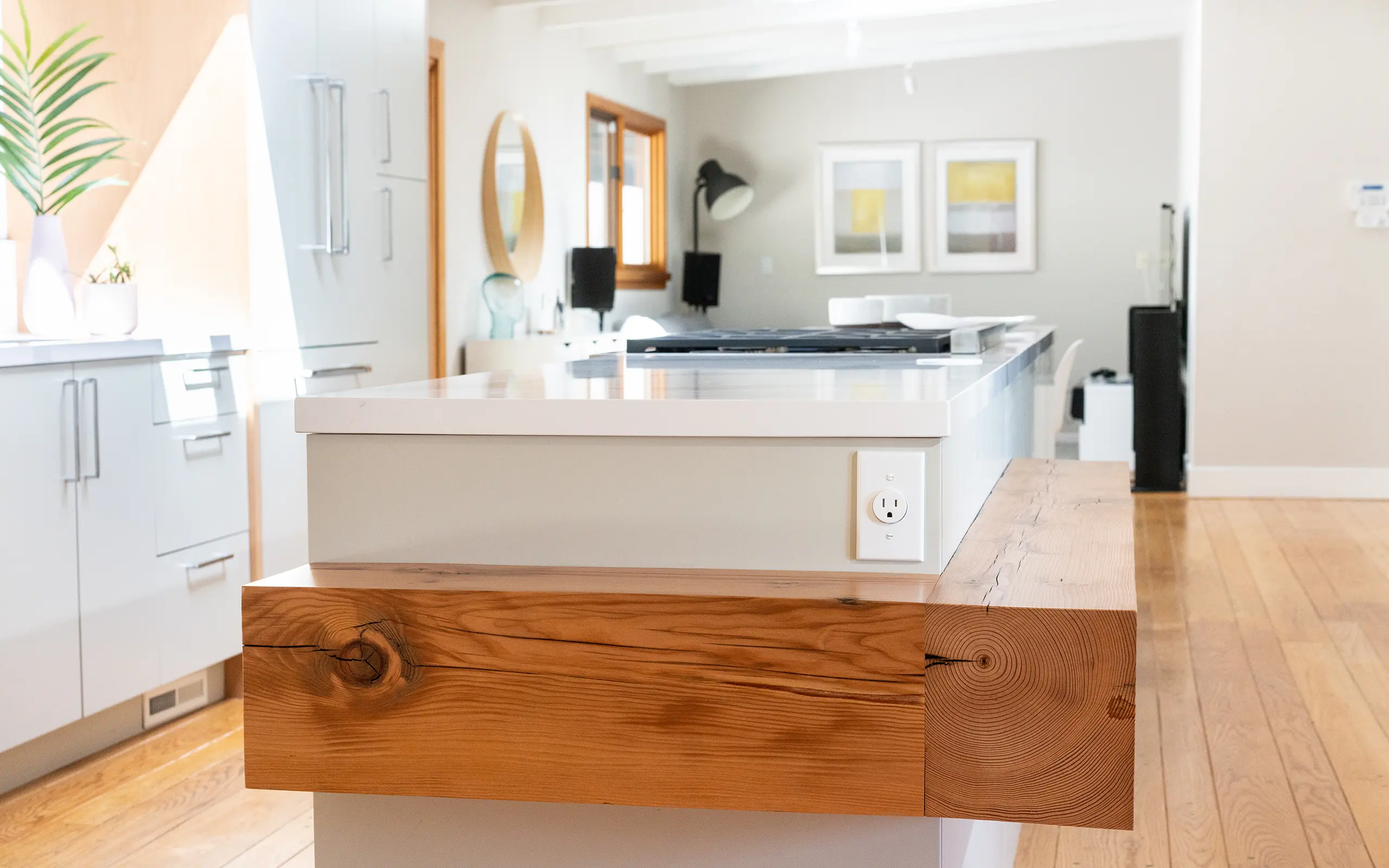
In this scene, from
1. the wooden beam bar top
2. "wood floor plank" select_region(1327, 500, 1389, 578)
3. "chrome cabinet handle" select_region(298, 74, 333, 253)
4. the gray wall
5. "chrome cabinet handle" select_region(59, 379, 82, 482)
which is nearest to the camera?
the wooden beam bar top

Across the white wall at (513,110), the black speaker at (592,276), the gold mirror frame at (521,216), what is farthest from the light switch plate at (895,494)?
the black speaker at (592,276)

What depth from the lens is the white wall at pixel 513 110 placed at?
232 inches

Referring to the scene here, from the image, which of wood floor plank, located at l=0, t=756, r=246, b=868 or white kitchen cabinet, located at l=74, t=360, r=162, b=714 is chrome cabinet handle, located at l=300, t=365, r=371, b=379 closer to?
white kitchen cabinet, located at l=74, t=360, r=162, b=714

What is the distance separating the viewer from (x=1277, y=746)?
9.39 ft

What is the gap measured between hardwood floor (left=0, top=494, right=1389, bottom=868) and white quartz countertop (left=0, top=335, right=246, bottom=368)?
34.0 inches

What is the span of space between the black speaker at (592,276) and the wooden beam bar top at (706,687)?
18.8 feet

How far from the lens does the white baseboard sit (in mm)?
6379

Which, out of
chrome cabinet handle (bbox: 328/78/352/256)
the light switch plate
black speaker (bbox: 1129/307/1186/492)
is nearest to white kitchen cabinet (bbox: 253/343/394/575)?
chrome cabinet handle (bbox: 328/78/352/256)

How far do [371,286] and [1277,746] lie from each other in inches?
108

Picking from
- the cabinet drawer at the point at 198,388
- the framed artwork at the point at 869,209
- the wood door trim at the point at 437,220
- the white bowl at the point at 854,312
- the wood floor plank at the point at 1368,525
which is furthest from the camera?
the framed artwork at the point at 869,209

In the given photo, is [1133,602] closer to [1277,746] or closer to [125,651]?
[1277,746]

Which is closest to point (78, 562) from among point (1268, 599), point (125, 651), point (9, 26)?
point (125, 651)

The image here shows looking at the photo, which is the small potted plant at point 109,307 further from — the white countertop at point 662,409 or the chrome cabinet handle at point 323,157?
the white countertop at point 662,409

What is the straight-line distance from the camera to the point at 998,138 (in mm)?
9266
